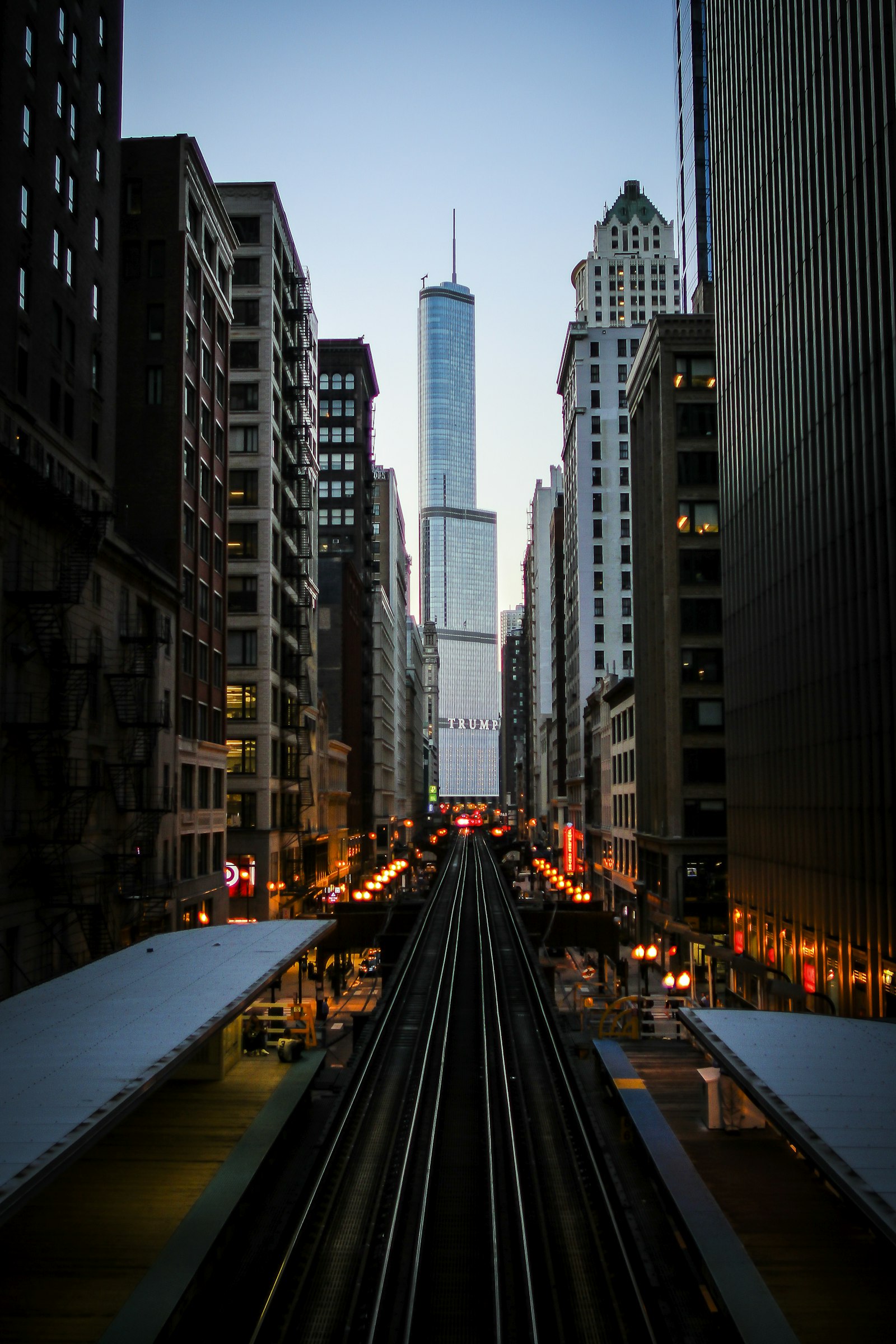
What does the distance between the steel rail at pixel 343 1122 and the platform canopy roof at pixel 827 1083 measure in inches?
320

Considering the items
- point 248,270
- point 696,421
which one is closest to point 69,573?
point 248,270

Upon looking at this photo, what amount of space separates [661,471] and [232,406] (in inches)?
1131

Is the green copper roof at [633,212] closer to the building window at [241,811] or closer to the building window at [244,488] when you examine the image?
the building window at [244,488]

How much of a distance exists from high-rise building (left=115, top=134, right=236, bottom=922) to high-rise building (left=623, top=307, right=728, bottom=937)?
28354 millimetres

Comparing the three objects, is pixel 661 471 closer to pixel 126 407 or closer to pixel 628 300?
pixel 126 407

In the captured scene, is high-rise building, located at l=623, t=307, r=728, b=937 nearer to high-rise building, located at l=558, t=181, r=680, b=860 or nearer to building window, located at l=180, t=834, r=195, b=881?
building window, located at l=180, t=834, r=195, b=881

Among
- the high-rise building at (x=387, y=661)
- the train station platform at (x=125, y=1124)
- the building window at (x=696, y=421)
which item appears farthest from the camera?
the high-rise building at (x=387, y=661)

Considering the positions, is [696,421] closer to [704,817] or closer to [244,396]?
[704,817]

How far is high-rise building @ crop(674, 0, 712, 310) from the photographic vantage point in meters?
105

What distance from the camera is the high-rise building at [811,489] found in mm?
35188

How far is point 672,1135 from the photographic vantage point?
944 inches

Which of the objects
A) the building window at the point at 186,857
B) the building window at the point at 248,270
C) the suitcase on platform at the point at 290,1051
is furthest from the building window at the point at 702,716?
the suitcase on platform at the point at 290,1051

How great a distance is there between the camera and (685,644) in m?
71.4

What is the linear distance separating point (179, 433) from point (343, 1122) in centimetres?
3928
